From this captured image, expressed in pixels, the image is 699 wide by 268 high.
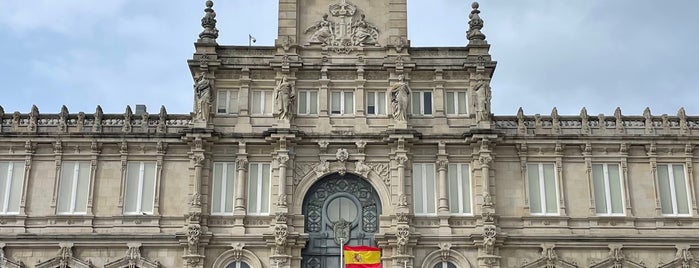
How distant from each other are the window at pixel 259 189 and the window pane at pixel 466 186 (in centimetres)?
936

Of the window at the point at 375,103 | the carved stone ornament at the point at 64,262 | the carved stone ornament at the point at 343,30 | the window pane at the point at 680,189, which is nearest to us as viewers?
the carved stone ornament at the point at 64,262

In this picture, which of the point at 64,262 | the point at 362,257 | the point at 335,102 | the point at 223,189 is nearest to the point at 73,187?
the point at 64,262

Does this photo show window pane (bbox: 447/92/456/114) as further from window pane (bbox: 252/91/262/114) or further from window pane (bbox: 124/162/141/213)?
window pane (bbox: 124/162/141/213)

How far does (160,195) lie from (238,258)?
4944mm

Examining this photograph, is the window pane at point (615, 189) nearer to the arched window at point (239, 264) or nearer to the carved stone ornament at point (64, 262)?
the arched window at point (239, 264)

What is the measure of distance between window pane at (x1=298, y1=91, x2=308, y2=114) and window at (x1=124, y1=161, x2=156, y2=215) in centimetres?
766

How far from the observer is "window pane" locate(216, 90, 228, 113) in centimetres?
4706

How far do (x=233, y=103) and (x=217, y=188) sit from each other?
14.5ft

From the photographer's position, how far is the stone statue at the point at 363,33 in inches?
1906

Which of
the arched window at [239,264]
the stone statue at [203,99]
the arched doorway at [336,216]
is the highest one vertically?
the stone statue at [203,99]

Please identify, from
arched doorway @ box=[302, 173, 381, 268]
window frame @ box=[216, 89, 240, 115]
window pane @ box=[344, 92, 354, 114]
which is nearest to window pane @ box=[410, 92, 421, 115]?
window pane @ box=[344, 92, 354, 114]

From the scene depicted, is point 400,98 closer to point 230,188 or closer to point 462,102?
point 462,102

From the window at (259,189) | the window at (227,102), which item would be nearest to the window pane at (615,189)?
the window at (259,189)

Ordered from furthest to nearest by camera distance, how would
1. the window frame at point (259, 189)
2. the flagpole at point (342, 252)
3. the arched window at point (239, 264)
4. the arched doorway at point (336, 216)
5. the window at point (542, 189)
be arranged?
1. the window at point (542, 189)
2. the window frame at point (259, 189)
3. the arched doorway at point (336, 216)
4. the arched window at point (239, 264)
5. the flagpole at point (342, 252)
